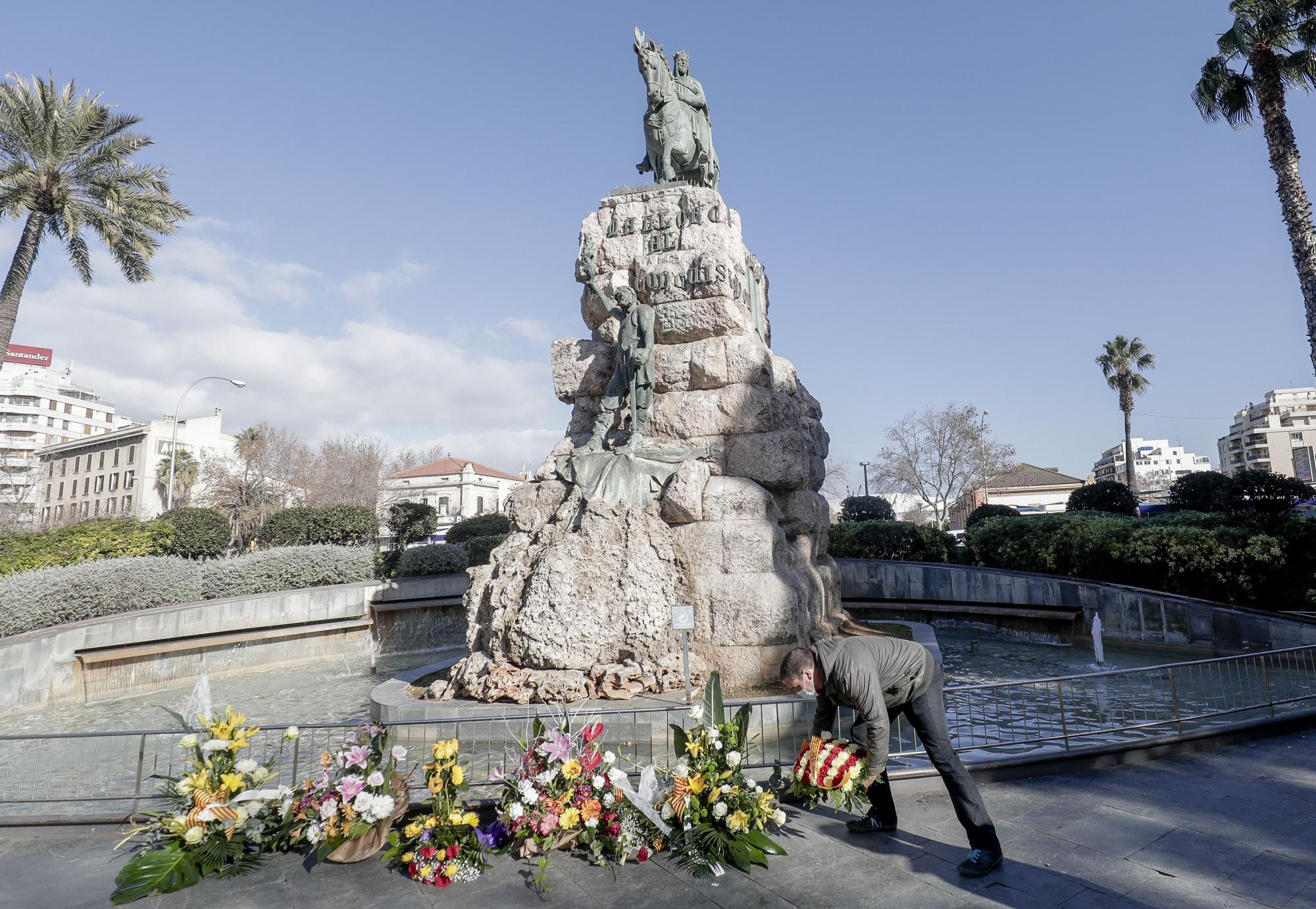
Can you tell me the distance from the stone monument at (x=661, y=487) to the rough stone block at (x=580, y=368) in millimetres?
23

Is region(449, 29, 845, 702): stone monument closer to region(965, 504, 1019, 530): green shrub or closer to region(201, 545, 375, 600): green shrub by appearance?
region(201, 545, 375, 600): green shrub

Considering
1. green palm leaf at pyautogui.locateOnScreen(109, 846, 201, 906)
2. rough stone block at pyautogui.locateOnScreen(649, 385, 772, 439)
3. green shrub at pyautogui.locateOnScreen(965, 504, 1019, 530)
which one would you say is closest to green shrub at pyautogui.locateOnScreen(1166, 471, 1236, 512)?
green shrub at pyautogui.locateOnScreen(965, 504, 1019, 530)

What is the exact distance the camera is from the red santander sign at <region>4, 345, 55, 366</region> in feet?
279

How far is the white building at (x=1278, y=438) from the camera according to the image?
79625mm

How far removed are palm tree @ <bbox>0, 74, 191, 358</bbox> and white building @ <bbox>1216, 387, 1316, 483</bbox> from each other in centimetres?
9049

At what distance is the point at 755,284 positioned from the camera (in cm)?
1237

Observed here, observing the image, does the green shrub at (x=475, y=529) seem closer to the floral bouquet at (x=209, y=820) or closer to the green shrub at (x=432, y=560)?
the green shrub at (x=432, y=560)

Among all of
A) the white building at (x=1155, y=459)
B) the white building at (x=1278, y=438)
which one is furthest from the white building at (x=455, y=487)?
the white building at (x=1155, y=459)

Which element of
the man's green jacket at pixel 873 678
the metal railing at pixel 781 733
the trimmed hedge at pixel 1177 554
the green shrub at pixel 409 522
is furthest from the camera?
the green shrub at pixel 409 522

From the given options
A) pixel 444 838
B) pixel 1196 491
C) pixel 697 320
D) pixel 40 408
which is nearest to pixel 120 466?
pixel 40 408

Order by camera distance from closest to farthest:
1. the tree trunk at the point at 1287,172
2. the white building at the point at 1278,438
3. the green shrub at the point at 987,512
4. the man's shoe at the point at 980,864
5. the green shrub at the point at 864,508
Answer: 1. the man's shoe at the point at 980,864
2. the tree trunk at the point at 1287,172
3. the green shrub at the point at 987,512
4. the green shrub at the point at 864,508
5. the white building at the point at 1278,438

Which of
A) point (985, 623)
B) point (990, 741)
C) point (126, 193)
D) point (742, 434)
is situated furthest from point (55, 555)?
point (985, 623)

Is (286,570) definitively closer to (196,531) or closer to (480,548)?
(480,548)

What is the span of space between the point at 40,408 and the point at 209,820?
325 feet
